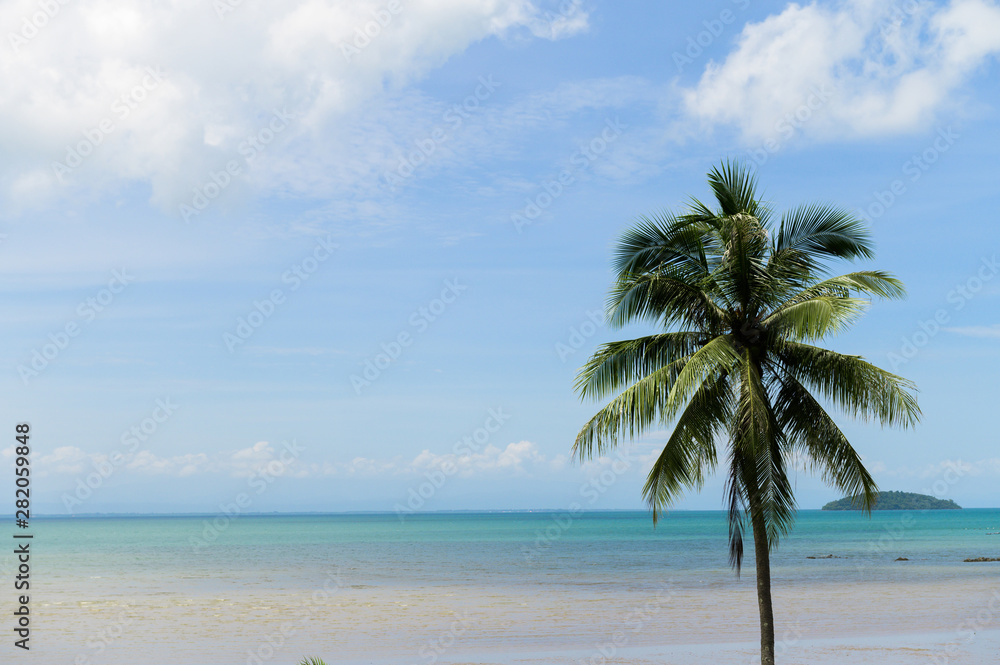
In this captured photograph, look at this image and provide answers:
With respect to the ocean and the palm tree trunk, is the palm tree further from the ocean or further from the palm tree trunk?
the ocean

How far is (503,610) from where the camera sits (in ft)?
93.9

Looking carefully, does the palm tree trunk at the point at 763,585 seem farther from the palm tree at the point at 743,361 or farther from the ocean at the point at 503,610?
the ocean at the point at 503,610

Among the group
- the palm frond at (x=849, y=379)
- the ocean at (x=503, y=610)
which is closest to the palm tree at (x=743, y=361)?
the palm frond at (x=849, y=379)

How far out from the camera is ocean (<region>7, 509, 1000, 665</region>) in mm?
20547

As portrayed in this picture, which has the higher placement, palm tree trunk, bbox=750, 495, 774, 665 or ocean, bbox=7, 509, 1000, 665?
palm tree trunk, bbox=750, 495, 774, 665

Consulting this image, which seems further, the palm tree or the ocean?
the ocean

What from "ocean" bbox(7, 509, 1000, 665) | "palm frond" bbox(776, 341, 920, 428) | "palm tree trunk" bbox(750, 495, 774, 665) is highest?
"palm frond" bbox(776, 341, 920, 428)

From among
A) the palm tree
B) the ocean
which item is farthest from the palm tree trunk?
the ocean

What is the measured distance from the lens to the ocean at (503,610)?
2055cm

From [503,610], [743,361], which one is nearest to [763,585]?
[743,361]

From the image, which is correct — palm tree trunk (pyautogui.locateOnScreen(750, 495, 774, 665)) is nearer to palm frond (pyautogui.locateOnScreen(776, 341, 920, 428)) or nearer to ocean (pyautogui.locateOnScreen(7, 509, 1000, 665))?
palm frond (pyautogui.locateOnScreen(776, 341, 920, 428))

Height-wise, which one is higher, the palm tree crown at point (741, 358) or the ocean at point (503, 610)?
the palm tree crown at point (741, 358)

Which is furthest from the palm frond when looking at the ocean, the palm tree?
the ocean

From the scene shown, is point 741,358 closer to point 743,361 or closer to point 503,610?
point 743,361
